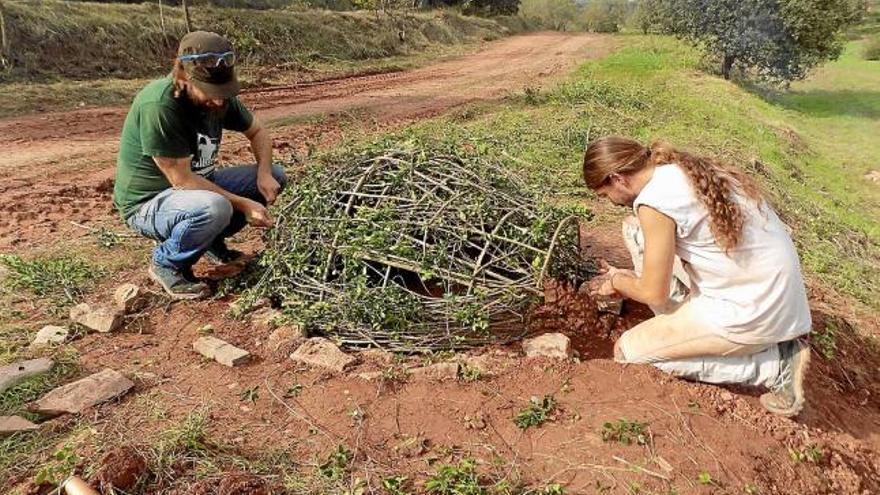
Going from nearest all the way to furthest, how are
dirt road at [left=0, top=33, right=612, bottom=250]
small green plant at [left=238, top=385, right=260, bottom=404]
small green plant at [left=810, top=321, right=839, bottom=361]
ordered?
small green plant at [left=238, top=385, right=260, bottom=404], small green plant at [left=810, top=321, right=839, bottom=361], dirt road at [left=0, top=33, right=612, bottom=250]

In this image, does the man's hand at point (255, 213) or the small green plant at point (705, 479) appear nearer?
the small green plant at point (705, 479)

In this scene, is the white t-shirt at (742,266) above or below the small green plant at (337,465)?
above

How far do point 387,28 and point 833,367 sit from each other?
1711cm

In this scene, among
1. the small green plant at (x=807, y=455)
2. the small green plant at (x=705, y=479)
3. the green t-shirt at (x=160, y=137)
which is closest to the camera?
the small green plant at (x=705, y=479)

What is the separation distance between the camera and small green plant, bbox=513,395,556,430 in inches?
101

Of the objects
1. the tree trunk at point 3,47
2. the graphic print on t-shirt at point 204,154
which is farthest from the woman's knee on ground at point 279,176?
the tree trunk at point 3,47

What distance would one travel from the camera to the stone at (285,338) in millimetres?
3072

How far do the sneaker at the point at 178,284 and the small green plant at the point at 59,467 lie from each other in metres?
1.24

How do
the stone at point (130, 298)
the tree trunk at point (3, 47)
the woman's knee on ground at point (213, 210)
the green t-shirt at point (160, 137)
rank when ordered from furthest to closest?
1. the tree trunk at point (3, 47)
2. the stone at point (130, 298)
3. the woman's knee on ground at point (213, 210)
4. the green t-shirt at point (160, 137)

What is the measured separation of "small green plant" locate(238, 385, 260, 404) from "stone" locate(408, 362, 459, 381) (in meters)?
0.65

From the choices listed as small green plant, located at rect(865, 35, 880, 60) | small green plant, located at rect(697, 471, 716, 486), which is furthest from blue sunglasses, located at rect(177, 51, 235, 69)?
small green plant, located at rect(865, 35, 880, 60)

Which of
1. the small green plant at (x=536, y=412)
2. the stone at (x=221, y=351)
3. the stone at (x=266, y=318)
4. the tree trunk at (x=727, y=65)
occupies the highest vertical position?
the small green plant at (x=536, y=412)

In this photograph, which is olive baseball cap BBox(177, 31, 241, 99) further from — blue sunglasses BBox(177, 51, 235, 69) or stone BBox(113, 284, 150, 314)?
stone BBox(113, 284, 150, 314)

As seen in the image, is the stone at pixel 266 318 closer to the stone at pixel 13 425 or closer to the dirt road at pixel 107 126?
the stone at pixel 13 425
